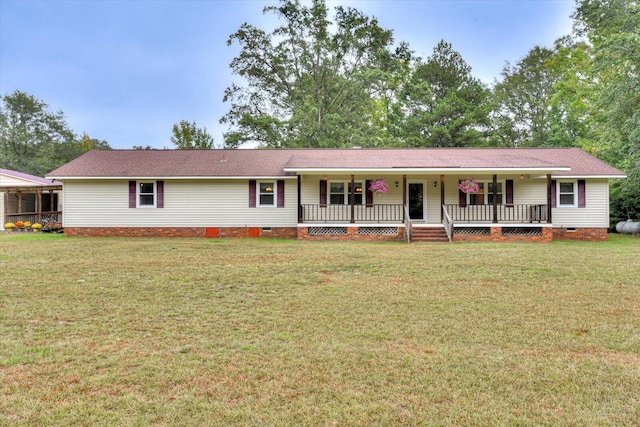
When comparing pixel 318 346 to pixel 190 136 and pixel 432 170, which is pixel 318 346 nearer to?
pixel 432 170

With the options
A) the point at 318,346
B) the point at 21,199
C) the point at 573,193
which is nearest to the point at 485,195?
the point at 573,193

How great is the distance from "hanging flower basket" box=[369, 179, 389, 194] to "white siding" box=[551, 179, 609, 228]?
284 inches

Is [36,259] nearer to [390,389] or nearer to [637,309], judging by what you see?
[390,389]

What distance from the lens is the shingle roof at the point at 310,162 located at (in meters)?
15.7

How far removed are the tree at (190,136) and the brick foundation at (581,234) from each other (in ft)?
91.5

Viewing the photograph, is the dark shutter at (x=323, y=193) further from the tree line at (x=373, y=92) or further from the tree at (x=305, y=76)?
→ the tree at (x=305, y=76)

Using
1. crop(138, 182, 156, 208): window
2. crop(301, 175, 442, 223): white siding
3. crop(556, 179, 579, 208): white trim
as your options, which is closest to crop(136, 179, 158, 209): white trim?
crop(138, 182, 156, 208): window

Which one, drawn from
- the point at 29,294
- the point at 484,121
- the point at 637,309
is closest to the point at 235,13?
the point at 484,121

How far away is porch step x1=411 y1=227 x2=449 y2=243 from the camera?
14945mm

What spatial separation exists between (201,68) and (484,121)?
22.4 meters

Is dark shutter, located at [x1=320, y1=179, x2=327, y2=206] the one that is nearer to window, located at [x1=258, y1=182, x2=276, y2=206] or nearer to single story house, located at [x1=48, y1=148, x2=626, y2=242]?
single story house, located at [x1=48, y1=148, x2=626, y2=242]

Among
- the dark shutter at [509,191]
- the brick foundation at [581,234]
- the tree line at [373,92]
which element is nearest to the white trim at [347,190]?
A: the dark shutter at [509,191]

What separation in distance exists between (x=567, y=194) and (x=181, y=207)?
16.5 m

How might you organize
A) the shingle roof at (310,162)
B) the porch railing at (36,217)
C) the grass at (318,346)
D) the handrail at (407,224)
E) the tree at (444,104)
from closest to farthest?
the grass at (318,346) → the handrail at (407,224) → the shingle roof at (310,162) → the porch railing at (36,217) → the tree at (444,104)
